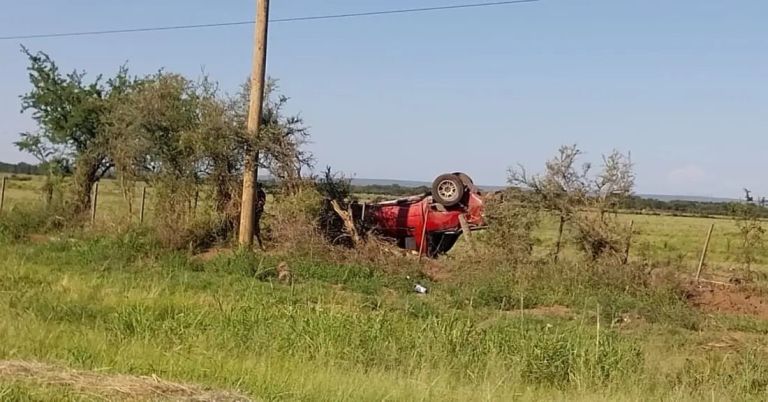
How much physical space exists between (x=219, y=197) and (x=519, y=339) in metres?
12.5

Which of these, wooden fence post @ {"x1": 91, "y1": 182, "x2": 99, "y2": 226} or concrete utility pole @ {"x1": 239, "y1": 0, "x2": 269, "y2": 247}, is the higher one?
concrete utility pole @ {"x1": 239, "y1": 0, "x2": 269, "y2": 247}

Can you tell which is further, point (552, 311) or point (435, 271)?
point (435, 271)

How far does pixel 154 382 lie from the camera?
6.38 m

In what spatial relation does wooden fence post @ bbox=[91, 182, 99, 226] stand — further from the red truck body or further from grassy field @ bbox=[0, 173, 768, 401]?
the red truck body

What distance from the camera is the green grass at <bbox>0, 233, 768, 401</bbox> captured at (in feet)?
25.6

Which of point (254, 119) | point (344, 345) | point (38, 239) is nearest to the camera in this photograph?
point (344, 345)

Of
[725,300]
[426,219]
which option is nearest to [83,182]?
[426,219]

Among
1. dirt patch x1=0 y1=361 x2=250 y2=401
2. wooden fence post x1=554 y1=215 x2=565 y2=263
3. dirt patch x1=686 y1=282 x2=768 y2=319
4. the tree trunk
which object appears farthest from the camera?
the tree trunk

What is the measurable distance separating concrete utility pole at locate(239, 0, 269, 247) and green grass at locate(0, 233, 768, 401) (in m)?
4.46

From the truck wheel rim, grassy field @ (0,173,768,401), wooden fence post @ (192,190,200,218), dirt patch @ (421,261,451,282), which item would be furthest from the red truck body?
wooden fence post @ (192,190,200,218)

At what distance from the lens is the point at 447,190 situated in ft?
70.0

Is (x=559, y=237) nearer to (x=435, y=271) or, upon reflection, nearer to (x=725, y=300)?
(x=435, y=271)

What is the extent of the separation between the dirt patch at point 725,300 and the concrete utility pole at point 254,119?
951 centimetres

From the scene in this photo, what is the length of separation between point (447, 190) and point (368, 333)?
11661mm
